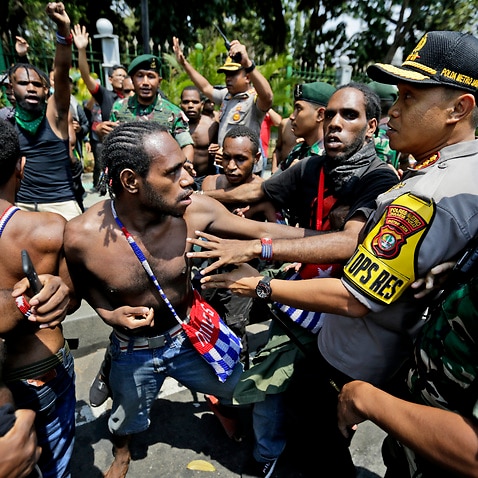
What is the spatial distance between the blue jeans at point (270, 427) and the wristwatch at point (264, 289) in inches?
A: 33.3

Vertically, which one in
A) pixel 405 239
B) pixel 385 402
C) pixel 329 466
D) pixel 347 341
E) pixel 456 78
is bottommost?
pixel 329 466

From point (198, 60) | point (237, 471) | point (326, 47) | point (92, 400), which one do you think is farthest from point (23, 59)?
point (326, 47)

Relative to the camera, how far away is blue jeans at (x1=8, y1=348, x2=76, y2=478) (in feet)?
5.53

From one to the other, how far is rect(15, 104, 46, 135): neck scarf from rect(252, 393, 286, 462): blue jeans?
9.99 ft

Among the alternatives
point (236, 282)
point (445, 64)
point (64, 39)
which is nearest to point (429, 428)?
point (236, 282)

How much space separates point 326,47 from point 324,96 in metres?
18.2

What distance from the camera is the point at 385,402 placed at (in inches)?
46.3

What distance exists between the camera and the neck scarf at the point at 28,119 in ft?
11.3

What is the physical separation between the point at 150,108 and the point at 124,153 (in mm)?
2424

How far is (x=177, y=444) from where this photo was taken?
2.60 meters

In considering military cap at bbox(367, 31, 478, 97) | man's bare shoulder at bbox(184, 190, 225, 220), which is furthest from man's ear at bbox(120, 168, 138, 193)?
military cap at bbox(367, 31, 478, 97)

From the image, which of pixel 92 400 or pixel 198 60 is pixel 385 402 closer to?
pixel 92 400

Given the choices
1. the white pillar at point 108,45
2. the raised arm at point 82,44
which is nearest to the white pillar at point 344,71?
the white pillar at point 108,45

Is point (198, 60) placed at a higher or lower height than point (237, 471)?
higher
